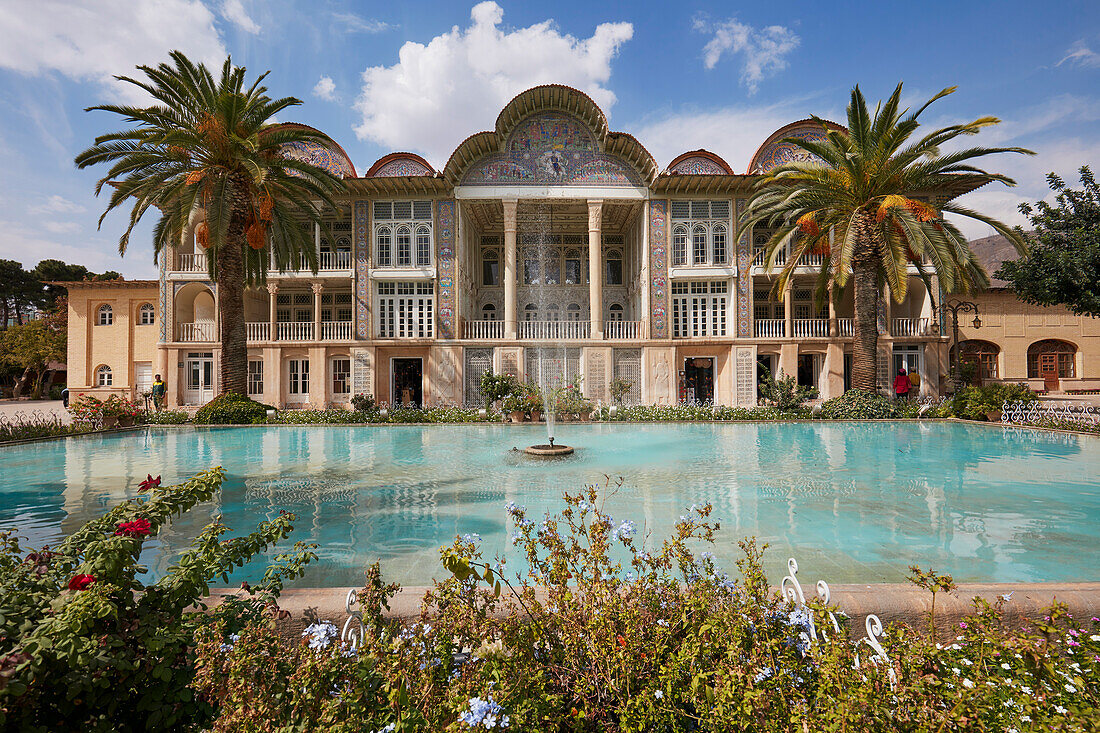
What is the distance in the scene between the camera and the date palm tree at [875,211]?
1481 centimetres

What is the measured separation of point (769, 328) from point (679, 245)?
5.19 metres

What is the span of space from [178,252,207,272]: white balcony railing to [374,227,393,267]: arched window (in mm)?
7654

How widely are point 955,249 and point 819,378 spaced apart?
7964mm

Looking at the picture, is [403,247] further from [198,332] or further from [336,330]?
[198,332]

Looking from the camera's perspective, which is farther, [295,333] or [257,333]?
[257,333]

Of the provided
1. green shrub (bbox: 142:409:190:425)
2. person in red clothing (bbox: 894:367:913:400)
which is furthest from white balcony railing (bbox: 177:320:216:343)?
person in red clothing (bbox: 894:367:913:400)

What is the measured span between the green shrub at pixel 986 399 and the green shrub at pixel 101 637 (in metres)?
19.8

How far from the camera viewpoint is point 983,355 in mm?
24828

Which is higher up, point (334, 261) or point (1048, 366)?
point (334, 261)

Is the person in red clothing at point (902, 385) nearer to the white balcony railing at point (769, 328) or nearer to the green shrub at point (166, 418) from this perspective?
the white balcony railing at point (769, 328)

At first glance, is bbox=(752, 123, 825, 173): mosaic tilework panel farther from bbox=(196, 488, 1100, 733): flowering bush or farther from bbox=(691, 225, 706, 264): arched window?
bbox=(196, 488, 1100, 733): flowering bush

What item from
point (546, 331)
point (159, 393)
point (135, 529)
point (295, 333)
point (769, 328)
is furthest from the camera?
point (295, 333)

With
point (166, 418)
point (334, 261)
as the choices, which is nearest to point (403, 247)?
point (334, 261)

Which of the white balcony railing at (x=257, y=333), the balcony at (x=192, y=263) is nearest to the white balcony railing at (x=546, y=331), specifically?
the white balcony railing at (x=257, y=333)
